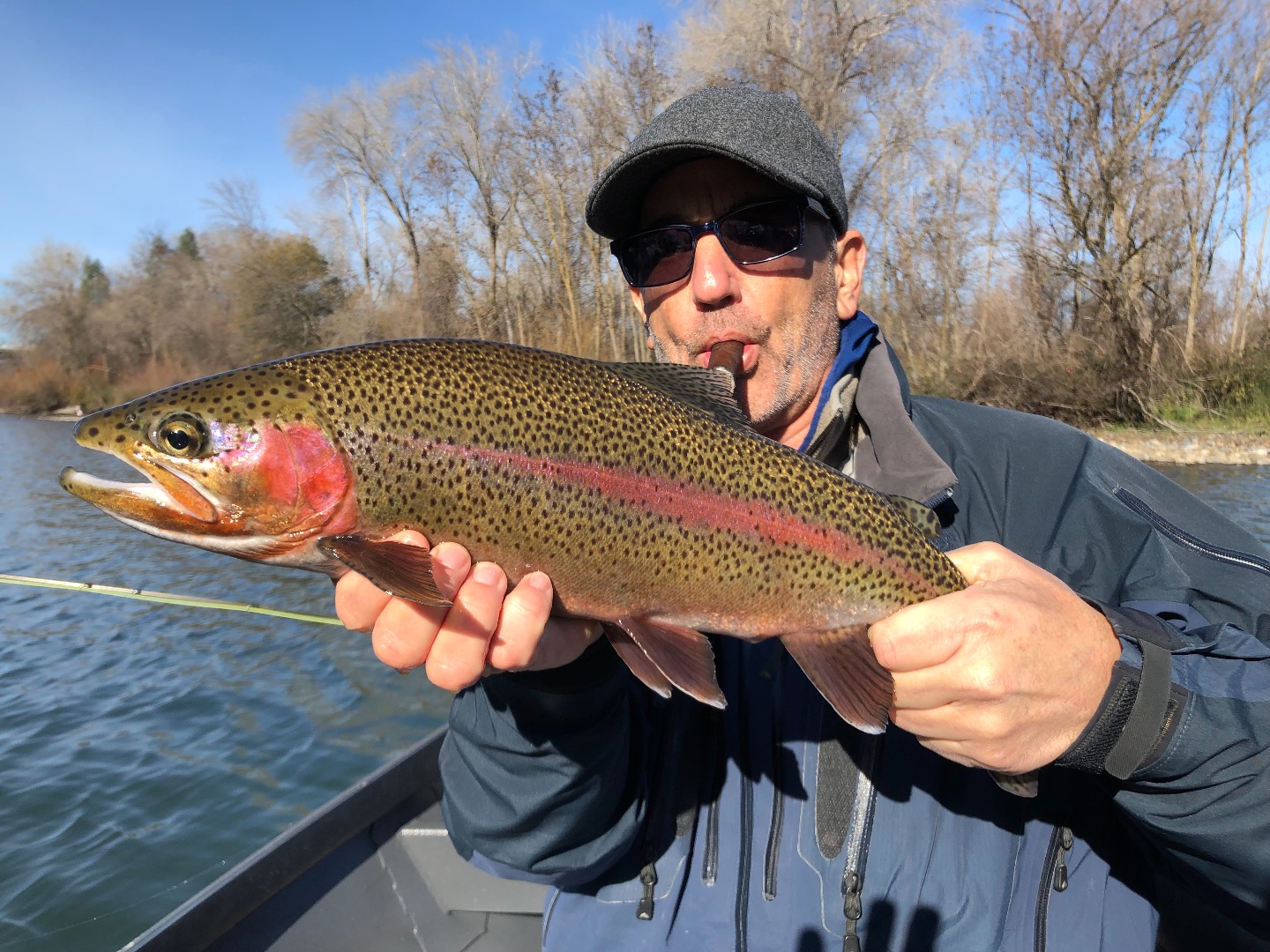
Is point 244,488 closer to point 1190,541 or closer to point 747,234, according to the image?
point 747,234

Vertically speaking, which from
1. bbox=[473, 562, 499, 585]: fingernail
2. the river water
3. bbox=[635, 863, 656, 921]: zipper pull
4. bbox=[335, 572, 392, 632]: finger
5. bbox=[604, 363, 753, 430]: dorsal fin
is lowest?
the river water

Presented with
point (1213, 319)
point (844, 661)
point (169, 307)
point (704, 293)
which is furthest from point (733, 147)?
point (169, 307)

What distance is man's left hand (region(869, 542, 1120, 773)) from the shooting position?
164 cm

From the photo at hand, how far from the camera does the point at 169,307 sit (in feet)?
168

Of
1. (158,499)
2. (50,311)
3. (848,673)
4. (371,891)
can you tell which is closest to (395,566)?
(158,499)

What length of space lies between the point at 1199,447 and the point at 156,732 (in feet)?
68.7

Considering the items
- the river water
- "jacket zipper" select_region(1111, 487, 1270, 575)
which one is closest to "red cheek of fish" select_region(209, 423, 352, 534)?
"jacket zipper" select_region(1111, 487, 1270, 575)

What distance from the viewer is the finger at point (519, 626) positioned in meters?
1.74

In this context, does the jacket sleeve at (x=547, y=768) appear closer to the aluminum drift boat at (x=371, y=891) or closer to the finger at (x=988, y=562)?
the finger at (x=988, y=562)

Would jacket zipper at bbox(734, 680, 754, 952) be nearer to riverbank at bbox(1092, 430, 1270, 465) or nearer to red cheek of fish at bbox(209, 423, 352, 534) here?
red cheek of fish at bbox(209, 423, 352, 534)

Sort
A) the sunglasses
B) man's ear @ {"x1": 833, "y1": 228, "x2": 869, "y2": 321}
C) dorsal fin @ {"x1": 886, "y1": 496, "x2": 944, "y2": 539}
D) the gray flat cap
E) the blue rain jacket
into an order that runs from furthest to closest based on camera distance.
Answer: man's ear @ {"x1": 833, "y1": 228, "x2": 869, "y2": 321}, the sunglasses, the gray flat cap, dorsal fin @ {"x1": 886, "y1": 496, "x2": 944, "y2": 539}, the blue rain jacket

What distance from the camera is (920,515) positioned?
2.10 m

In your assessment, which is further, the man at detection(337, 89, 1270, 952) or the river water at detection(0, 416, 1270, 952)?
the river water at detection(0, 416, 1270, 952)

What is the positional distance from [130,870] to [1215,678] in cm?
637
